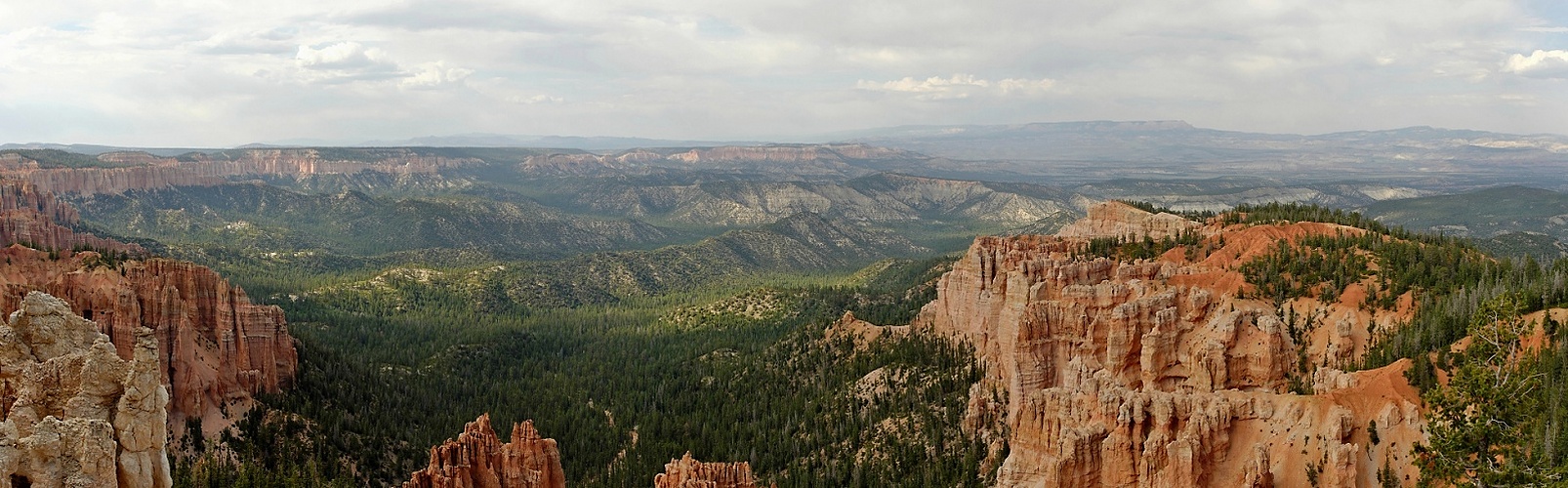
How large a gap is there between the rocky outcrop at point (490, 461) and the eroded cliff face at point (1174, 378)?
92.0 ft

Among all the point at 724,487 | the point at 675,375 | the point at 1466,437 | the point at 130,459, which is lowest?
the point at 675,375

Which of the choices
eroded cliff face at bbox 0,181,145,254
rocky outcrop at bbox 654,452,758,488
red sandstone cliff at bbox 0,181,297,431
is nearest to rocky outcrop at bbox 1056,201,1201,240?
rocky outcrop at bbox 654,452,758,488

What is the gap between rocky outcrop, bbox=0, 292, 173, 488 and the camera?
28.7 metres

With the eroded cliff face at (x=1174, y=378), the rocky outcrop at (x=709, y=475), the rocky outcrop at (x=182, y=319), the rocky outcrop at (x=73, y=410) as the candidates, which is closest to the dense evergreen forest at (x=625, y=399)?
the rocky outcrop at (x=182, y=319)

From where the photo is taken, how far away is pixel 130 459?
3127cm

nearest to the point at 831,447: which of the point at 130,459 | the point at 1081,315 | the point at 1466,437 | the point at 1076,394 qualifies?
the point at 1081,315

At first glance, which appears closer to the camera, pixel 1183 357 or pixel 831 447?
pixel 1183 357

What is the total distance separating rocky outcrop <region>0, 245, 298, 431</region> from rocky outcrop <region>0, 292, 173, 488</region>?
35.7 m

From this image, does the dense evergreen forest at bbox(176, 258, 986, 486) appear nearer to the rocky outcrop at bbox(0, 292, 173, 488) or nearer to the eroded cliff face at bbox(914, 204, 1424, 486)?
the eroded cliff face at bbox(914, 204, 1424, 486)

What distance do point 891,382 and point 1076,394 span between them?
3352 centimetres

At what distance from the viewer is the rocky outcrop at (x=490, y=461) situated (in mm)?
50375

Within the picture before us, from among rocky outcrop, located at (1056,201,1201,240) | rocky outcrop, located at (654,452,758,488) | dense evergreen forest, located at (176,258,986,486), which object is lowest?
dense evergreen forest, located at (176,258,986,486)

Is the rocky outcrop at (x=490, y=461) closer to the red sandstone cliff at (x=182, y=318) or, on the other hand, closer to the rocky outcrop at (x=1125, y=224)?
the red sandstone cliff at (x=182, y=318)

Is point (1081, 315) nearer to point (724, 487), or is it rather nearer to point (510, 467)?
point (724, 487)
